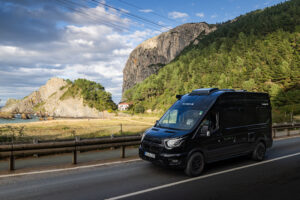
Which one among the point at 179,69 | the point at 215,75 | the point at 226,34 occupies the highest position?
the point at 226,34

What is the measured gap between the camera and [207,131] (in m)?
6.64

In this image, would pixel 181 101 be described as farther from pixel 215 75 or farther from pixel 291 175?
pixel 215 75

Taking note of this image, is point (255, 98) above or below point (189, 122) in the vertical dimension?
above

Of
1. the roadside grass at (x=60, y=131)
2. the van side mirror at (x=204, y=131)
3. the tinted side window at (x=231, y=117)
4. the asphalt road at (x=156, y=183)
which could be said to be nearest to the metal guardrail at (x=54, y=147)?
the asphalt road at (x=156, y=183)

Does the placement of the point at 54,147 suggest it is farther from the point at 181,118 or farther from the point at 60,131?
the point at 60,131

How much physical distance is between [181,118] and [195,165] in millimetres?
1538

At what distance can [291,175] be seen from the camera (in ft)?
21.8

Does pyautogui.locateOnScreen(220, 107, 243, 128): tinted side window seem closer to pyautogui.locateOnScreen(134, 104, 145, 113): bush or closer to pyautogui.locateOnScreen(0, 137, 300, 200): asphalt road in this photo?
pyautogui.locateOnScreen(0, 137, 300, 200): asphalt road

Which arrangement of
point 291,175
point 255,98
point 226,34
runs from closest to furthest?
1. point 291,175
2. point 255,98
3. point 226,34

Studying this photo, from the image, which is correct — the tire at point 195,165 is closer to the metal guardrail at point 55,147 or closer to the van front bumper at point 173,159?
the van front bumper at point 173,159

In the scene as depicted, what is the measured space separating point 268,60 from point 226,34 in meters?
63.8

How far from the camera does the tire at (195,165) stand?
6.37 metres

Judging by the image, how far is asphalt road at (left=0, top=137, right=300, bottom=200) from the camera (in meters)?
5.03

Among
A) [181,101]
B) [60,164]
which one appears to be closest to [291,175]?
[181,101]
